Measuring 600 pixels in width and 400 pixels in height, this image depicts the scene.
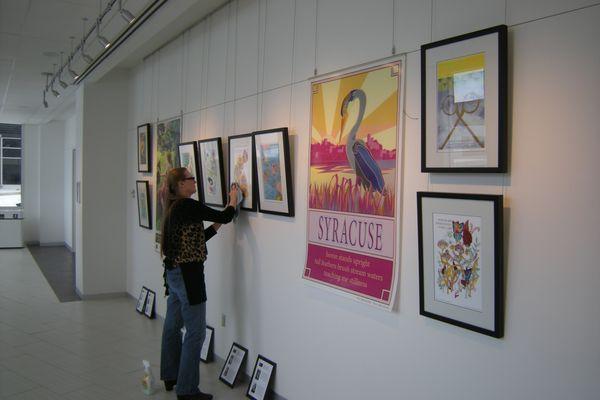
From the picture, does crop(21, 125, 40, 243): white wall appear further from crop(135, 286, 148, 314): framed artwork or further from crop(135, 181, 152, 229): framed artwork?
crop(135, 286, 148, 314): framed artwork

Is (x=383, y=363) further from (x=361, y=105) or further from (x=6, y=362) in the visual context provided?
(x=6, y=362)

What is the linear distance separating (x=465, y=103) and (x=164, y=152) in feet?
14.2

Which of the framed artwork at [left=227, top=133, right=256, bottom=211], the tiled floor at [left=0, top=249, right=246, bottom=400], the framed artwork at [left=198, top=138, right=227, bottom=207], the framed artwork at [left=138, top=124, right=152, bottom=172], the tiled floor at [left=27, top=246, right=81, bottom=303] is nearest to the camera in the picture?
the framed artwork at [left=227, top=133, right=256, bottom=211]

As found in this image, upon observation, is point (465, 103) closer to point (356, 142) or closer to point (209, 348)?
point (356, 142)

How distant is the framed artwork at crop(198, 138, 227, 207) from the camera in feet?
14.3

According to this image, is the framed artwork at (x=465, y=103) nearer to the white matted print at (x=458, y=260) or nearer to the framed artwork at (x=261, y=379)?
the white matted print at (x=458, y=260)

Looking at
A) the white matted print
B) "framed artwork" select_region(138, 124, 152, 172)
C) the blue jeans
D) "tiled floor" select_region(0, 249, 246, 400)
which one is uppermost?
"framed artwork" select_region(138, 124, 152, 172)

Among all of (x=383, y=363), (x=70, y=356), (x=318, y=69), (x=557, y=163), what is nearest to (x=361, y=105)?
(x=318, y=69)

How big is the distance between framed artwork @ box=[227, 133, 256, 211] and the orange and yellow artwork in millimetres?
840

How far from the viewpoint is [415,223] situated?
8.14 feet

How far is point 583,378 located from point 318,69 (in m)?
2.33

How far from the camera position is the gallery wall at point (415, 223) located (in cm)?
182

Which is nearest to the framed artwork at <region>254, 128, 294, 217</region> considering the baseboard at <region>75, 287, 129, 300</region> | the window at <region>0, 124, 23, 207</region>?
the baseboard at <region>75, 287, 129, 300</region>

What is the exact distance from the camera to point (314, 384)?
10.6ft
